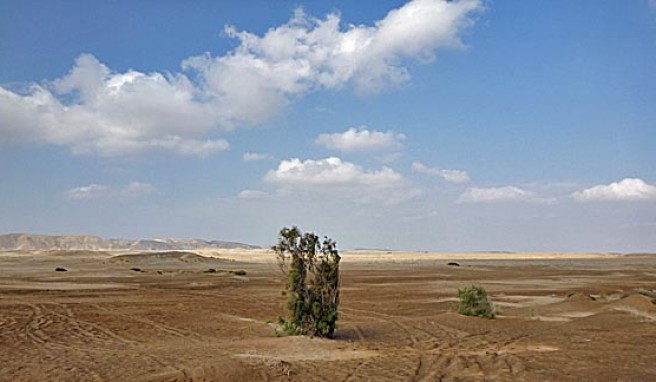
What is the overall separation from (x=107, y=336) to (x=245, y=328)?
4211mm

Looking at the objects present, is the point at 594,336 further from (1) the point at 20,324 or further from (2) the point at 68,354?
(1) the point at 20,324

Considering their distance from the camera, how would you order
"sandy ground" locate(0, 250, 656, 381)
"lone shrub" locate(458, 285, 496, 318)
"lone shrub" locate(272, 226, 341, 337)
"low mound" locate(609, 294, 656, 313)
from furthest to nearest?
"low mound" locate(609, 294, 656, 313)
"lone shrub" locate(458, 285, 496, 318)
"lone shrub" locate(272, 226, 341, 337)
"sandy ground" locate(0, 250, 656, 381)

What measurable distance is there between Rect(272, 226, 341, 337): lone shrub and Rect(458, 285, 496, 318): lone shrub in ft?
22.8

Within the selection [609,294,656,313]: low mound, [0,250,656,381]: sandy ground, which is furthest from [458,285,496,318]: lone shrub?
[609,294,656,313]: low mound

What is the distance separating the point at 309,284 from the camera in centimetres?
1817

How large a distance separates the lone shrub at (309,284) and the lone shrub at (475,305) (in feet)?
22.8

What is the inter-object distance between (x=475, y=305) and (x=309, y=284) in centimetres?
793

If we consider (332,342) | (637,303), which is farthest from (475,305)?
(332,342)

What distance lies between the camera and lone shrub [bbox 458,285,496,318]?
23.0 m

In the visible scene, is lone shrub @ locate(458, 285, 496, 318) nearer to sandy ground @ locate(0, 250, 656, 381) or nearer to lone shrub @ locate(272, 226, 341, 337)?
sandy ground @ locate(0, 250, 656, 381)

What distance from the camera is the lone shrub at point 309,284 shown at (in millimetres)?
17328

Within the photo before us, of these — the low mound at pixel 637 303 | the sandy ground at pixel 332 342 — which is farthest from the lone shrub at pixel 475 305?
the low mound at pixel 637 303

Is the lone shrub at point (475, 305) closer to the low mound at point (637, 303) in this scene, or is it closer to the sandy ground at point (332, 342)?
the sandy ground at point (332, 342)

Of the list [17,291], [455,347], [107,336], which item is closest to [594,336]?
[455,347]
